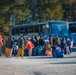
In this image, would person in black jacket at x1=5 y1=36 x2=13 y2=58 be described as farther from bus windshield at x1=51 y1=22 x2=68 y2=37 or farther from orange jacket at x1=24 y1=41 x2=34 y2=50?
bus windshield at x1=51 y1=22 x2=68 y2=37

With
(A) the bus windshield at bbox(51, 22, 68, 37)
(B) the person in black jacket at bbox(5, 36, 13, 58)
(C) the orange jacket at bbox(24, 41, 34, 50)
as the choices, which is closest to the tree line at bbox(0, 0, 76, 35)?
(A) the bus windshield at bbox(51, 22, 68, 37)

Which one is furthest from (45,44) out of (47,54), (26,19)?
(26,19)

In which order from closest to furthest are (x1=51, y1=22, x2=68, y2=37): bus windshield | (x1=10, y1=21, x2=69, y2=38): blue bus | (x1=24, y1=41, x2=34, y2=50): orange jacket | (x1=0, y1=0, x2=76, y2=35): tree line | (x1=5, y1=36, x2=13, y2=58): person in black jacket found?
(x1=5, y1=36, x2=13, y2=58): person in black jacket, (x1=24, y1=41, x2=34, y2=50): orange jacket, (x1=10, y1=21, x2=69, y2=38): blue bus, (x1=51, y1=22, x2=68, y2=37): bus windshield, (x1=0, y1=0, x2=76, y2=35): tree line

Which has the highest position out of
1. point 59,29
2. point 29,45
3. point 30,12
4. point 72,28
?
point 30,12

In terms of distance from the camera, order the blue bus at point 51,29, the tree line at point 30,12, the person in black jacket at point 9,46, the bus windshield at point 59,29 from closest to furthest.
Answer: the person in black jacket at point 9,46 → the blue bus at point 51,29 → the bus windshield at point 59,29 → the tree line at point 30,12

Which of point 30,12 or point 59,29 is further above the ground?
point 30,12

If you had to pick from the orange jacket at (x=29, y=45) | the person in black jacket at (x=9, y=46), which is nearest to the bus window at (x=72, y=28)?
the orange jacket at (x=29, y=45)

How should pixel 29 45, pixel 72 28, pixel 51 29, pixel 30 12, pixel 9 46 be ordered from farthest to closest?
pixel 30 12 → pixel 72 28 → pixel 51 29 → pixel 29 45 → pixel 9 46

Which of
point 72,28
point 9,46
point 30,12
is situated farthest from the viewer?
point 30,12

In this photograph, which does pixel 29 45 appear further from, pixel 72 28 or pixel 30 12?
pixel 30 12

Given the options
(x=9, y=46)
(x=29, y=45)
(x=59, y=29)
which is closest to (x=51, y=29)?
(x=59, y=29)

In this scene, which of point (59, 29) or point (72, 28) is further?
point (72, 28)

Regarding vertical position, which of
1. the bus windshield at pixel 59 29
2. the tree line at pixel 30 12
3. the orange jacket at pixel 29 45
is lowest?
the orange jacket at pixel 29 45

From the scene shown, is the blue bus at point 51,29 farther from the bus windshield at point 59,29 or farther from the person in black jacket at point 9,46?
the person in black jacket at point 9,46
